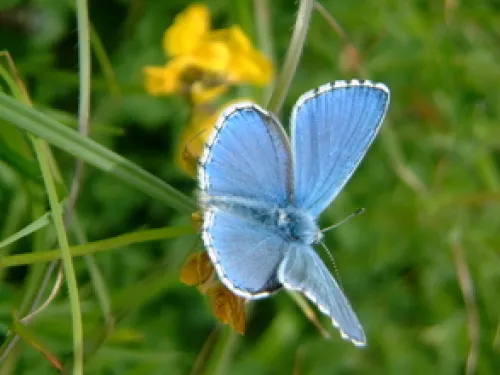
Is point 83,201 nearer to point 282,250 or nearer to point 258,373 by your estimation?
point 258,373

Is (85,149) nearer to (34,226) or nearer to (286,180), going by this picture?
(34,226)

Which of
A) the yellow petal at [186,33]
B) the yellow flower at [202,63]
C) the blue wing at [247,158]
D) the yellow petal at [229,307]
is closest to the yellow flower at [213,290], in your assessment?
the yellow petal at [229,307]

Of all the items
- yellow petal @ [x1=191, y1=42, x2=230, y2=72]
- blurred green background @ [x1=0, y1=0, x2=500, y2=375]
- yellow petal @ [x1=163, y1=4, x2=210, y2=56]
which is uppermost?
yellow petal @ [x1=163, y1=4, x2=210, y2=56]

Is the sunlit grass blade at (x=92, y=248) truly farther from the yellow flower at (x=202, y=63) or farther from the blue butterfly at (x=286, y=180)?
the yellow flower at (x=202, y=63)

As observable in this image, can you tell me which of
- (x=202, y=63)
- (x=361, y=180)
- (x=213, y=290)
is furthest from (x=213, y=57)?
(x=213, y=290)

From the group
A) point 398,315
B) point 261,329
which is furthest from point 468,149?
point 261,329

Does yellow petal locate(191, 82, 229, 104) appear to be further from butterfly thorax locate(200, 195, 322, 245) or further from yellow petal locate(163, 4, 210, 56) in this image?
butterfly thorax locate(200, 195, 322, 245)

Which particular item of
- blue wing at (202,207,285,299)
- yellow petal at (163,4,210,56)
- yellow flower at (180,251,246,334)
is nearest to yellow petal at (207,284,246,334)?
yellow flower at (180,251,246,334)
